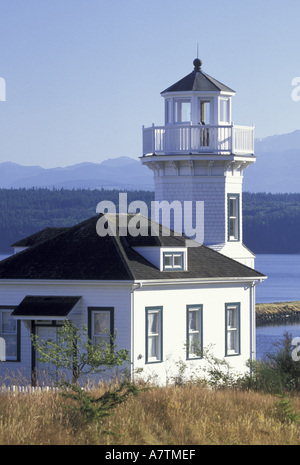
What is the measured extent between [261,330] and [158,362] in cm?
4662

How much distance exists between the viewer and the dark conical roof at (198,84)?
111ft

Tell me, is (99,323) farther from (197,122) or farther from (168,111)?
(168,111)

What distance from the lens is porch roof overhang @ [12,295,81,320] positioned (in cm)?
2638

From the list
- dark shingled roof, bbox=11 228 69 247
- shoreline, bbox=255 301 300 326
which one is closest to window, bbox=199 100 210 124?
dark shingled roof, bbox=11 228 69 247

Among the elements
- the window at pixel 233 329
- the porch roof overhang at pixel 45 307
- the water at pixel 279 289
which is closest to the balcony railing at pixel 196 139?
the window at pixel 233 329

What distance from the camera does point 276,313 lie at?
83.6 metres

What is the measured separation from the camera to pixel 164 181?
34.7m

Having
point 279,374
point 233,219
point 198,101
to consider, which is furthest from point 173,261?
point 198,101

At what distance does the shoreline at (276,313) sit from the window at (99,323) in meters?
52.8

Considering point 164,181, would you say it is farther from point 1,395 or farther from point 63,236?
point 1,395

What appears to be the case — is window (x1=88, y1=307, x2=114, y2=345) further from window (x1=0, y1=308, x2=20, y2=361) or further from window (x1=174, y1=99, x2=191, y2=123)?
window (x1=174, y1=99, x2=191, y2=123)

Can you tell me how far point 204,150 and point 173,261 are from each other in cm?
657

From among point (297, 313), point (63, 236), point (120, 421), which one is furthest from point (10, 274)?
point (297, 313)

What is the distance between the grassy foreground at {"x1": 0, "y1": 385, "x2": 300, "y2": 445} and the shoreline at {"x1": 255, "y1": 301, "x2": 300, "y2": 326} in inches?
2404
